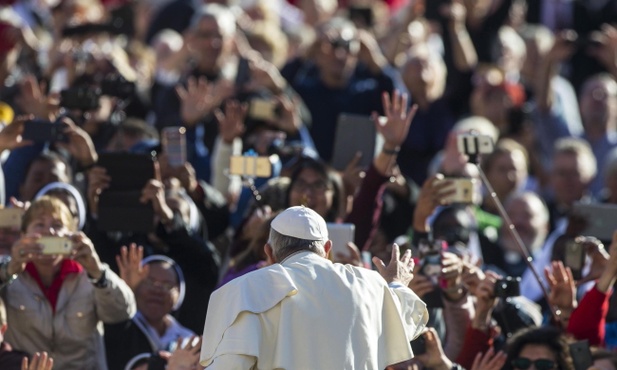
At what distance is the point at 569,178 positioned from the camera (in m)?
12.6

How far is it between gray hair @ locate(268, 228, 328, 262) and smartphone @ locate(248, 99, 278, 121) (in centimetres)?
423

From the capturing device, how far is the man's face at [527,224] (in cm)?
1175

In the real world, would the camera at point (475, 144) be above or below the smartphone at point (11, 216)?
above

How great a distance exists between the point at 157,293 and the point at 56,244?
950mm

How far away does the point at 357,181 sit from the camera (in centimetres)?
1052

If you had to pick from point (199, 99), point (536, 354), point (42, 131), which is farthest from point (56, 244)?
point (199, 99)

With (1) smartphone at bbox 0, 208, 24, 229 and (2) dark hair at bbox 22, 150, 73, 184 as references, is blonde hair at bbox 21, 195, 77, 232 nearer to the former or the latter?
(1) smartphone at bbox 0, 208, 24, 229

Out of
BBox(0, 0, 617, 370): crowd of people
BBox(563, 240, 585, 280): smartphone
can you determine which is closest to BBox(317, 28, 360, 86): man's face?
BBox(0, 0, 617, 370): crowd of people

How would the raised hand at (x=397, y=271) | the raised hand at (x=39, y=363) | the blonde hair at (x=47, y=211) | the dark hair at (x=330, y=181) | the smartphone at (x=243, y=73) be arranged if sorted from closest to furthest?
the raised hand at (x=397, y=271) < the raised hand at (x=39, y=363) < the blonde hair at (x=47, y=211) < the dark hair at (x=330, y=181) < the smartphone at (x=243, y=73)

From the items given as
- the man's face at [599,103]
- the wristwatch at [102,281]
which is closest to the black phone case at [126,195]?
the wristwatch at [102,281]

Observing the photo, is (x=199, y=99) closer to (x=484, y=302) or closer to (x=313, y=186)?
(x=313, y=186)

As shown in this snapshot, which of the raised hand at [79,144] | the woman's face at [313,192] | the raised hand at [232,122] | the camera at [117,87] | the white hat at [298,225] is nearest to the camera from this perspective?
the white hat at [298,225]

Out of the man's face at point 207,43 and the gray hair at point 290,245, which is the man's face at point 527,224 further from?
the gray hair at point 290,245

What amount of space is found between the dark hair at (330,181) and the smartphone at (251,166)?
23 centimetres
